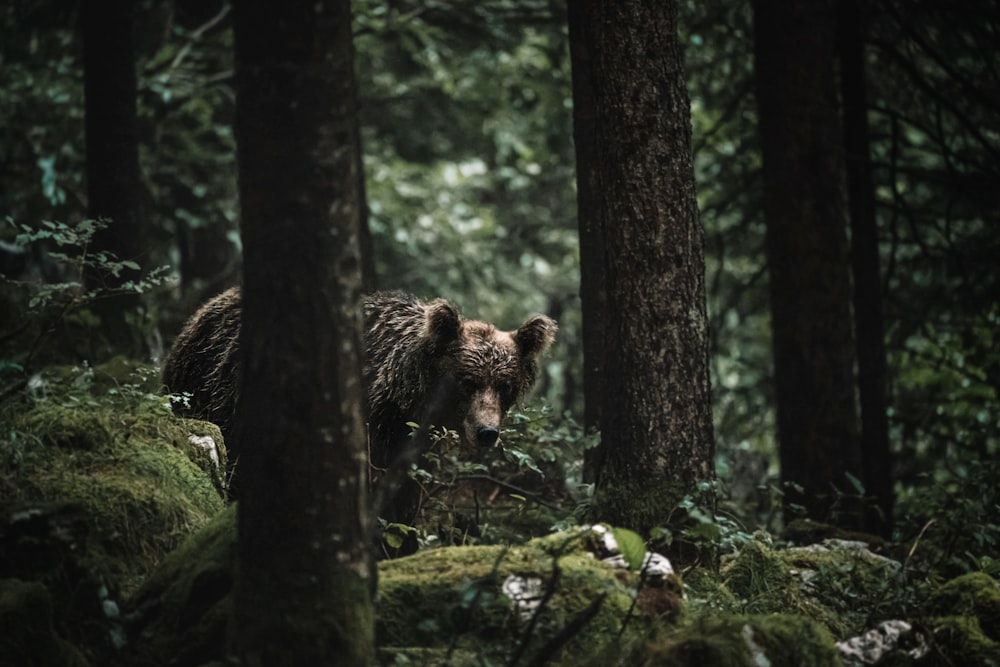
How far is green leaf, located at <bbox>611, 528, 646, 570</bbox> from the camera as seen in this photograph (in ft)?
13.9

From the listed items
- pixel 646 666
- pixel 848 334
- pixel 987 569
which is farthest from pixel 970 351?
pixel 646 666

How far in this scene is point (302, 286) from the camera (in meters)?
3.85

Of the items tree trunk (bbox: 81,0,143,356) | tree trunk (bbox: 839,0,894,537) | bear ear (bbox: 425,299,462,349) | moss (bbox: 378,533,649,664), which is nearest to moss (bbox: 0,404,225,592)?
moss (bbox: 378,533,649,664)

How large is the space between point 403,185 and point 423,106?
260 centimetres

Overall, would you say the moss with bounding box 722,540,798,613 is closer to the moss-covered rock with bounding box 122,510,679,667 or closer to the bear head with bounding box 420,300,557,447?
the moss-covered rock with bounding box 122,510,679,667

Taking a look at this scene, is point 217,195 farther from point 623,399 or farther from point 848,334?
point 623,399

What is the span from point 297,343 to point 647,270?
91.7 inches

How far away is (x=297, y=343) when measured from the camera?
385cm

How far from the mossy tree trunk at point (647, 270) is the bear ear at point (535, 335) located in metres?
2.07

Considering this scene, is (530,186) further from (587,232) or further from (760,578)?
(760,578)

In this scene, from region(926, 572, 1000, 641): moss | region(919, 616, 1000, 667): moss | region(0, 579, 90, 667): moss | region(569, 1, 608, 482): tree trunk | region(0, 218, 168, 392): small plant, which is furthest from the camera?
Answer: region(569, 1, 608, 482): tree trunk

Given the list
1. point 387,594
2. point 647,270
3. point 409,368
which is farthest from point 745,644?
point 409,368

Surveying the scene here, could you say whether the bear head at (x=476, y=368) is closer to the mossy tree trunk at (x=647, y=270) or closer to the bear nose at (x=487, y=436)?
the bear nose at (x=487, y=436)

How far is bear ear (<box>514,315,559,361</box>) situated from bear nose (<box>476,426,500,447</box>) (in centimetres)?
95
